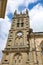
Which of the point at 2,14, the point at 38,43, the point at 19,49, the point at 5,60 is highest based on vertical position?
the point at 2,14

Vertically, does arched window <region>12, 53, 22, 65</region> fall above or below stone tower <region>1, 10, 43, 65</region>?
below

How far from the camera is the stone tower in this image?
18828 mm

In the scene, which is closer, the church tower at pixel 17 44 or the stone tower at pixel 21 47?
the stone tower at pixel 21 47

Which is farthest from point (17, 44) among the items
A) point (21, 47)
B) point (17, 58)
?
point (17, 58)

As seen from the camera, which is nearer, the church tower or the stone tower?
the stone tower

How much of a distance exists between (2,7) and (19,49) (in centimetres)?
2814

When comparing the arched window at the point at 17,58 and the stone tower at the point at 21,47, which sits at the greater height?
the stone tower at the point at 21,47

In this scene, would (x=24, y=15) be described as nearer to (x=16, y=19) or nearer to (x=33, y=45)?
(x=16, y=19)

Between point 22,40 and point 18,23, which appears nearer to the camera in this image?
point 22,40

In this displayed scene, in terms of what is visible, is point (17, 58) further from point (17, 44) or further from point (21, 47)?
point (17, 44)

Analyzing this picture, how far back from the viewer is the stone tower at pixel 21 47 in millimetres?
18828

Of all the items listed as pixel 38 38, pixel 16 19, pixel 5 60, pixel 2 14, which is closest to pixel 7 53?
pixel 5 60

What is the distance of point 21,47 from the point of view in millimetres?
34719

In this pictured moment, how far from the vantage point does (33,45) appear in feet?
64.2
